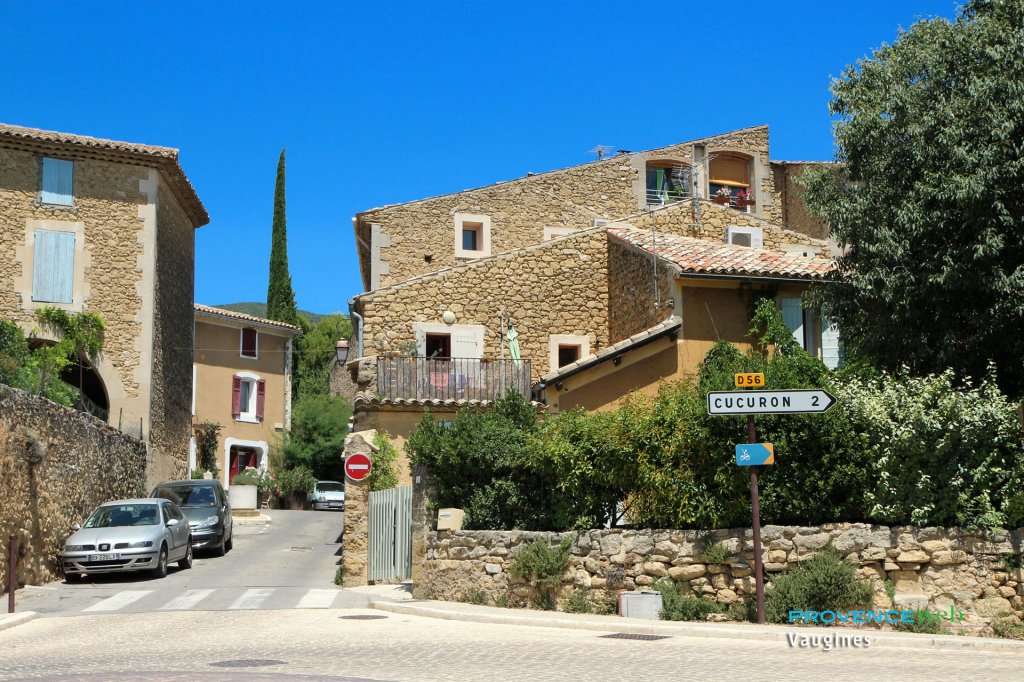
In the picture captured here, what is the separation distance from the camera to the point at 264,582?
2022 centimetres

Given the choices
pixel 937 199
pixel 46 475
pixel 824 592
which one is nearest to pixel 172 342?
pixel 46 475

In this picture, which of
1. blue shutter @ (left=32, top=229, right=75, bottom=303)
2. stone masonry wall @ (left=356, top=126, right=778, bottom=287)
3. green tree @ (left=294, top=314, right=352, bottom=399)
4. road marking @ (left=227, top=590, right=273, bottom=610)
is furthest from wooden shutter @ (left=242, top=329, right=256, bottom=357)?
road marking @ (left=227, top=590, right=273, bottom=610)

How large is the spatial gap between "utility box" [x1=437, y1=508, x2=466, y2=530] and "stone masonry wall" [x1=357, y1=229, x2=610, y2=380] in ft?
29.9

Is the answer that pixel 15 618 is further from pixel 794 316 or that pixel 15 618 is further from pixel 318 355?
pixel 318 355

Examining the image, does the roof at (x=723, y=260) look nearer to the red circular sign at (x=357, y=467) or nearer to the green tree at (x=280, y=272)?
the red circular sign at (x=357, y=467)

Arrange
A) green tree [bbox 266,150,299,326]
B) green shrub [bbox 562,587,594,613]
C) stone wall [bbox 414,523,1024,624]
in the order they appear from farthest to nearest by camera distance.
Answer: green tree [bbox 266,150,299,326] < green shrub [bbox 562,587,594,613] < stone wall [bbox 414,523,1024,624]

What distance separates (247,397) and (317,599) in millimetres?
28944

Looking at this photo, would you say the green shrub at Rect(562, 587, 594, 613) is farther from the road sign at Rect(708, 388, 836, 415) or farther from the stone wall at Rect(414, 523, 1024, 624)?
the road sign at Rect(708, 388, 836, 415)

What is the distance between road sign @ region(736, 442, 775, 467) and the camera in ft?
41.0

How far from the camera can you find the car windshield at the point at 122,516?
818 inches

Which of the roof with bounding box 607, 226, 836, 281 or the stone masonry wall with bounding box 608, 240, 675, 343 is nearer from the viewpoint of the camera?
the roof with bounding box 607, 226, 836, 281

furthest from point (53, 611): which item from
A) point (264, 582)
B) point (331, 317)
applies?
point (331, 317)

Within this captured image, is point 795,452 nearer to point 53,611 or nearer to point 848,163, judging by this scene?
point 848,163

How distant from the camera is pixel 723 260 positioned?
79.2 feet
